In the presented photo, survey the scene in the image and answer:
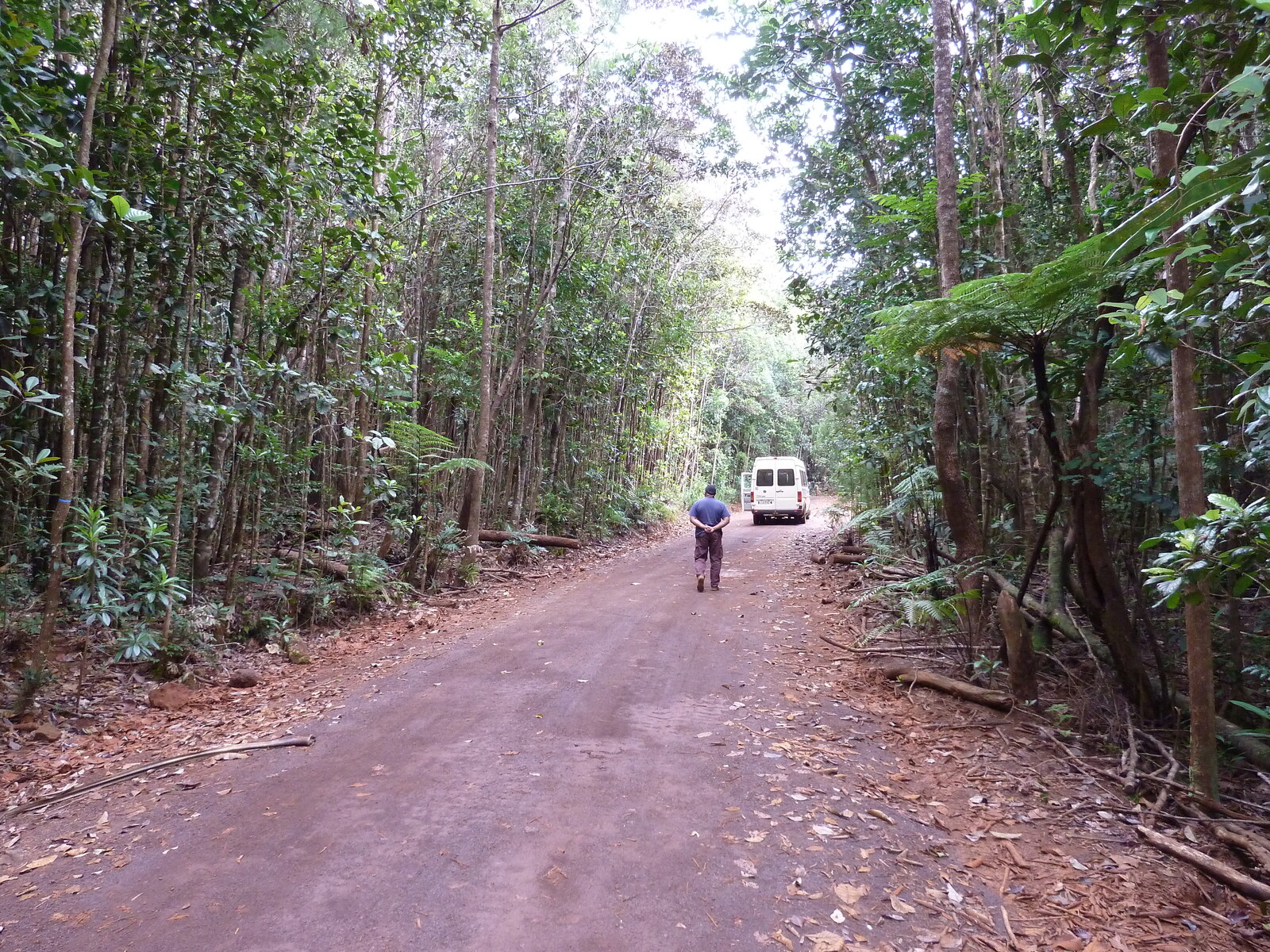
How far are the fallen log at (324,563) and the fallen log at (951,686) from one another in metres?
6.19

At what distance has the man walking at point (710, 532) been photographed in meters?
10.1

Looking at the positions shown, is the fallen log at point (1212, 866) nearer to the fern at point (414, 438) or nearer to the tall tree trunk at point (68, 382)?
the tall tree trunk at point (68, 382)

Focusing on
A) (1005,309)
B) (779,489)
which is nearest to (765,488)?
(779,489)

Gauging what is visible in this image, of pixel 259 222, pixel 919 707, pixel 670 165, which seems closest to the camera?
pixel 919 707

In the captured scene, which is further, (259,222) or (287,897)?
(259,222)

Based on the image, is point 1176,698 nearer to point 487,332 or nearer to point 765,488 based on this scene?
point 487,332

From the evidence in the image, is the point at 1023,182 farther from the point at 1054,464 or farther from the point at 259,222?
the point at 259,222

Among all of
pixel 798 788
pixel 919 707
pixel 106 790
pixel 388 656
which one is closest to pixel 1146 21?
pixel 798 788

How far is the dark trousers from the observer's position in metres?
10.2

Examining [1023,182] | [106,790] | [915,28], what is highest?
[915,28]

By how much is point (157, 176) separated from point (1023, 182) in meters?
10.4

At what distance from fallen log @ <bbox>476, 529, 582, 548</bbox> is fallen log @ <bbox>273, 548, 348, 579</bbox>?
112 inches

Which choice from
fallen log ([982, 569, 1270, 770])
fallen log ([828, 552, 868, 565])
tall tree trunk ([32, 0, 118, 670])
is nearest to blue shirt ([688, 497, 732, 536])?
fallen log ([828, 552, 868, 565])

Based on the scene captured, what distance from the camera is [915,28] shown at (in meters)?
9.51
